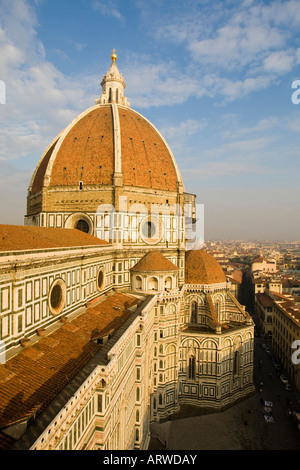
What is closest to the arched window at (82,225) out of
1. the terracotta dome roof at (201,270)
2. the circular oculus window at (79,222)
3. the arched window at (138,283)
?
the circular oculus window at (79,222)

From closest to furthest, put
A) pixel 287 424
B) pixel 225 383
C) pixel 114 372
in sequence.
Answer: pixel 114 372, pixel 287 424, pixel 225 383

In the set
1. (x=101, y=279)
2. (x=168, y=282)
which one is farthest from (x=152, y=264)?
(x=101, y=279)

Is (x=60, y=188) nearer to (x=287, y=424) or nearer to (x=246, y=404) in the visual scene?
(x=246, y=404)

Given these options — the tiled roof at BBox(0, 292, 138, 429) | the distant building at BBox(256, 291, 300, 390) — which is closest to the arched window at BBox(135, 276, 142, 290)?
the tiled roof at BBox(0, 292, 138, 429)

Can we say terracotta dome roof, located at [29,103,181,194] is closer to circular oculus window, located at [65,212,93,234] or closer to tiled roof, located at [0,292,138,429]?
circular oculus window, located at [65,212,93,234]
